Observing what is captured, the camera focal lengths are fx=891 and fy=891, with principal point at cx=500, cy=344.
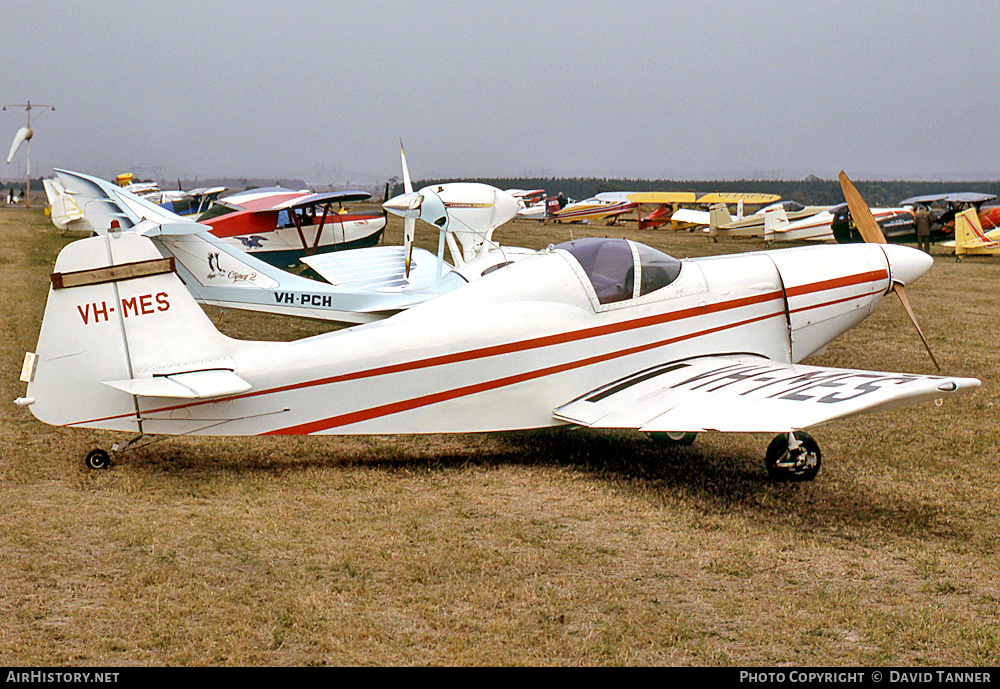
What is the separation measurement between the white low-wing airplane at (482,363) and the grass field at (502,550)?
0.43 metres

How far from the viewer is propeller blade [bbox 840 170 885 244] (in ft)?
30.6

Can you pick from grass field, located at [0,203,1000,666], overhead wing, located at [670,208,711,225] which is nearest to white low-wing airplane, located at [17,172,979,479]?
grass field, located at [0,203,1000,666]

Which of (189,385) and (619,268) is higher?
(619,268)

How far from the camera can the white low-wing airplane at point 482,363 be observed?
5543 mm

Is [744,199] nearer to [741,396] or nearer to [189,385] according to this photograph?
[741,396]

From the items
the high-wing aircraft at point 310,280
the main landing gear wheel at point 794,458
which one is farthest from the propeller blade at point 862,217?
the high-wing aircraft at point 310,280

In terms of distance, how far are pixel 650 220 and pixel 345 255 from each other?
3119 centimetres

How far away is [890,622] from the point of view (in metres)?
4.00

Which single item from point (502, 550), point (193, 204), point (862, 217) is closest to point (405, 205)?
point (862, 217)

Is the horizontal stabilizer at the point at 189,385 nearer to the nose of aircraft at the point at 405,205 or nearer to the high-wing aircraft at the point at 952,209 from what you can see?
the nose of aircraft at the point at 405,205

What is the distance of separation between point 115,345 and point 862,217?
7.67 meters

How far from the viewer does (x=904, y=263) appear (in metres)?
8.11
